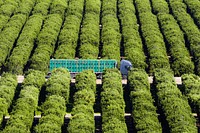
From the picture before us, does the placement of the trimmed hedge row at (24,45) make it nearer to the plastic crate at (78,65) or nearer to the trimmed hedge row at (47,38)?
the trimmed hedge row at (47,38)

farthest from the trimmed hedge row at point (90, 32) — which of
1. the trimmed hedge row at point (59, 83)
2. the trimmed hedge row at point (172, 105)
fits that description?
the trimmed hedge row at point (172, 105)

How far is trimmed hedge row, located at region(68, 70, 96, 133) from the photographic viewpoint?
1672 inches

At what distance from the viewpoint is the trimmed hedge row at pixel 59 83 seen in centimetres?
5009

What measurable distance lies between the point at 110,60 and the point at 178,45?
14.4 meters

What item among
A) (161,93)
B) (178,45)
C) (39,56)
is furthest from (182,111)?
(39,56)

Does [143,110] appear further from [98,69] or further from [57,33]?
[57,33]

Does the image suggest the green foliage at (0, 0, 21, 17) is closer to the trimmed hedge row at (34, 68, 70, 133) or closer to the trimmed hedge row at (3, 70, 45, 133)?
the trimmed hedge row at (3, 70, 45, 133)

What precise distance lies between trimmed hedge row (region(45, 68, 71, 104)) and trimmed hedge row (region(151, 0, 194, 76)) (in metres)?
18.9

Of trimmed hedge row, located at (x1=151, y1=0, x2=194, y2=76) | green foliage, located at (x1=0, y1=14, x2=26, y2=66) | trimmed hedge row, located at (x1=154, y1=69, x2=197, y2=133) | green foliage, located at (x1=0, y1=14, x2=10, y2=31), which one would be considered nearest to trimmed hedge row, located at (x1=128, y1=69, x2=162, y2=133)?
trimmed hedge row, located at (x1=154, y1=69, x2=197, y2=133)

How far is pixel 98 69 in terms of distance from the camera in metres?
57.8

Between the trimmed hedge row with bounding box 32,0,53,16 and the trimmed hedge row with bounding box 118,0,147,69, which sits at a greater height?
the trimmed hedge row with bounding box 32,0,53,16

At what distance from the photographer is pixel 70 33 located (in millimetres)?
67125

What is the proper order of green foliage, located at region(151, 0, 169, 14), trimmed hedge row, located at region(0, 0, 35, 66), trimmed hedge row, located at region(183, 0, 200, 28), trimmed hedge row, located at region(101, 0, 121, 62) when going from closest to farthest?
trimmed hedge row, located at region(0, 0, 35, 66)
trimmed hedge row, located at region(101, 0, 121, 62)
trimmed hedge row, located at region(183, 0, 200, 28)
green foliage, located at region(151, 0, 169, 14)

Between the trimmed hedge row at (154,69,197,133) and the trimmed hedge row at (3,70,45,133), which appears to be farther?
the trimmed hedge row at (154,69,197,133)
